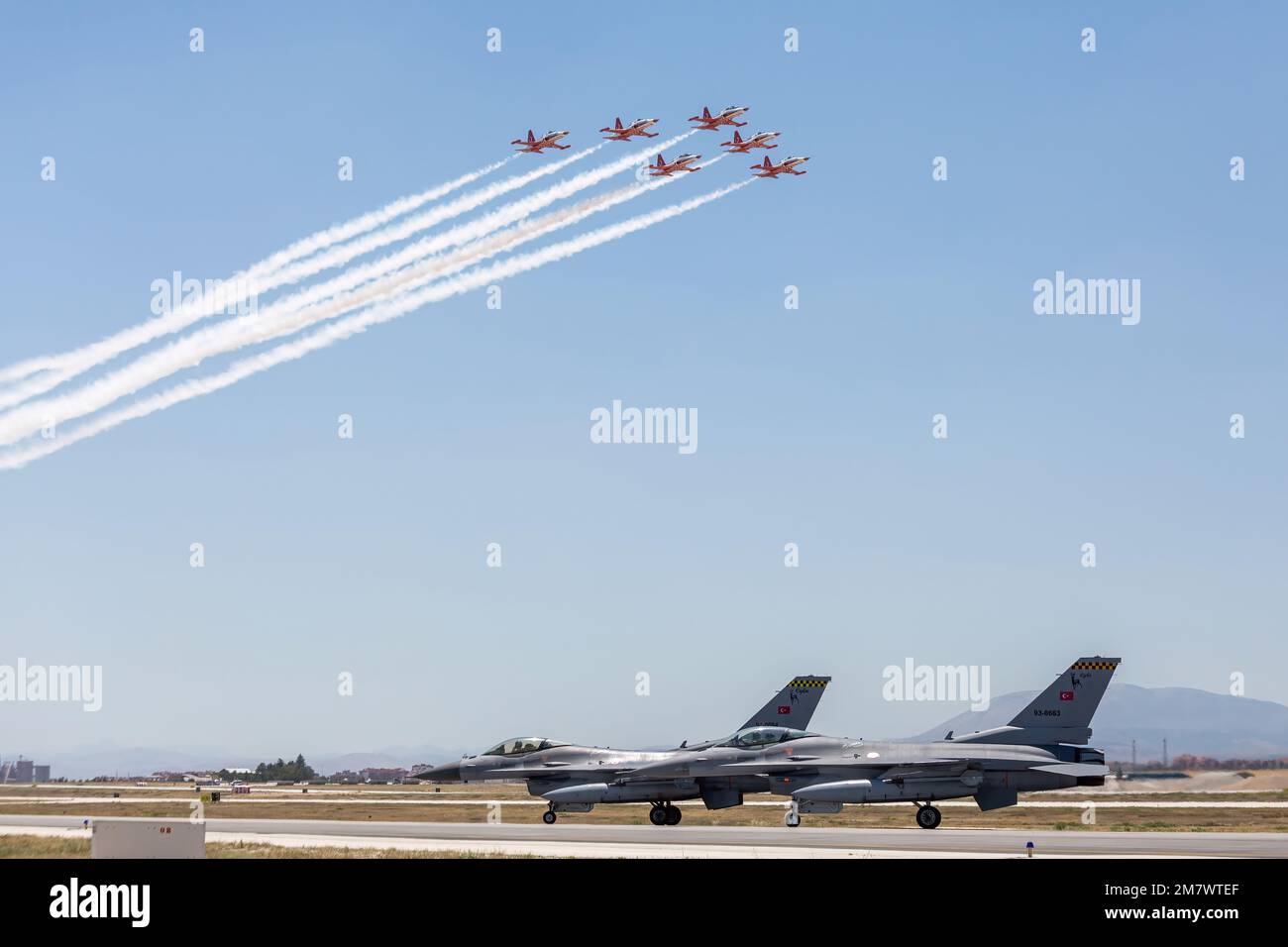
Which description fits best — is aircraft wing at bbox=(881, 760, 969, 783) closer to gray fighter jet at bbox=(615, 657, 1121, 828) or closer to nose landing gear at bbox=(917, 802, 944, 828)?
gray fighter jet at bbox=(615, 657, 1121, 828)

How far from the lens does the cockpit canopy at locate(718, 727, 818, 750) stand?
51125mm

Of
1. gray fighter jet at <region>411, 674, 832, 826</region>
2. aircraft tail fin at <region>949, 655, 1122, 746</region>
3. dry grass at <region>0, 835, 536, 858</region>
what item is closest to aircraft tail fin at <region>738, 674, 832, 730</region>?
gray fighter jet at <region>411, 674, 832, 826</region>

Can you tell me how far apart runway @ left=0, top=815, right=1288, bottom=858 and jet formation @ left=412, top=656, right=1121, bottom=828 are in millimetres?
1354

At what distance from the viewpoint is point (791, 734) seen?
2015 inches

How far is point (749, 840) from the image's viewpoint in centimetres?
4153

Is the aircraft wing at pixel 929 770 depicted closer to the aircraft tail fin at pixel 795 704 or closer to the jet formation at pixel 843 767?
the jet formation at pixel 843 767

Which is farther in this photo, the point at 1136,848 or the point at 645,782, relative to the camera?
the point at 645,782

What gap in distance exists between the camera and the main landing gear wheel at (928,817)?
46969mm

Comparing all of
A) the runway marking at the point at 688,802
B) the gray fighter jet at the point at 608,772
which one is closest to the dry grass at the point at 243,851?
the gray fighter jet at the point at 608,772
